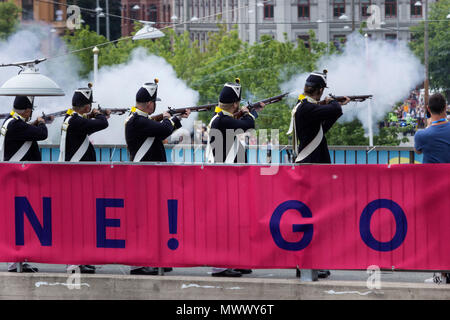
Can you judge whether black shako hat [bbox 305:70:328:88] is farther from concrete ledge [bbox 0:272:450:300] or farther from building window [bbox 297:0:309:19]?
building window [bbox 297:0:309:19]

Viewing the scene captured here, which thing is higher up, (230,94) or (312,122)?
(230,94)

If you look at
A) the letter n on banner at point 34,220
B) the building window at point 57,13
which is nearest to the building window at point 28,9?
the building window at point 57,13

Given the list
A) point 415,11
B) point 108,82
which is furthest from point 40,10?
point 108,82

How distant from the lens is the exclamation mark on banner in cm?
914

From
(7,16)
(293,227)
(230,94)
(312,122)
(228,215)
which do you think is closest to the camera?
(293,227)

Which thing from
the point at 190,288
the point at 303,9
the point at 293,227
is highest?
the point at 303,9

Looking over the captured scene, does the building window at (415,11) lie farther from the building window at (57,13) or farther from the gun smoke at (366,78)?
the gun smoke at (366,78)

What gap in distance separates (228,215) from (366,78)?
1796 centimetres

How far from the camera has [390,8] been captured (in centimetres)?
7562

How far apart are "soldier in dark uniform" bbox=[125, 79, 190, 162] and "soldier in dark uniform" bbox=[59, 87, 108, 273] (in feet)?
1.56

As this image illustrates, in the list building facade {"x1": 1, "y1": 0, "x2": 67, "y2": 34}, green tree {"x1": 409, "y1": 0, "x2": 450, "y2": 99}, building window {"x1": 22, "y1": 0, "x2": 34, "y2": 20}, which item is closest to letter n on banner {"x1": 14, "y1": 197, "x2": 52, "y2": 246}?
green tree {"x1": 409, "y1": 0, "x2": 450, "y2": 99}

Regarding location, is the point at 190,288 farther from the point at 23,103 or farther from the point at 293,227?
the point at 23,103

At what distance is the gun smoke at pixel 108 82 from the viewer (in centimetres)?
2925

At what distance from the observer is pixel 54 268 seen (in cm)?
992
